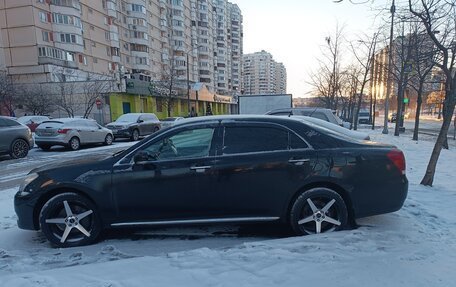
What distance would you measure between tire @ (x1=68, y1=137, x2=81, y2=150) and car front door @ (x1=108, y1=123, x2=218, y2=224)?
38.7 feet

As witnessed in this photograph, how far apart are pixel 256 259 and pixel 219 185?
1.00 meters

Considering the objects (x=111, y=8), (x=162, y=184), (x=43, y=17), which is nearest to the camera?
(x=162, y=184)

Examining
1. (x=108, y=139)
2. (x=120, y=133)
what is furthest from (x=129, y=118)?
(x=108, y=139)

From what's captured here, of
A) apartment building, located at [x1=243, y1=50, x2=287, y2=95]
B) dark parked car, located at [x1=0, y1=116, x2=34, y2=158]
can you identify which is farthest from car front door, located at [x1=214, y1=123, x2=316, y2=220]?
apartment building, located at [x1=243, y1=50, x2=287, y2=95]

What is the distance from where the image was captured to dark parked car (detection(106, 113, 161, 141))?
738 inches

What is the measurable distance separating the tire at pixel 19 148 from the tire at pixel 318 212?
38.7ft

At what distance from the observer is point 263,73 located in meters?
164

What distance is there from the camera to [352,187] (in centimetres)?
398

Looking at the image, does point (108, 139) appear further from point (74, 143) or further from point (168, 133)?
point (168, 133)

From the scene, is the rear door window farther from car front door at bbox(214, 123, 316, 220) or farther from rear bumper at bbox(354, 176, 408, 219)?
rear bumper at bbox(354, 176, 408, 219)

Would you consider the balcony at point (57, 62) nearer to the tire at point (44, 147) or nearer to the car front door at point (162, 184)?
the tire at point (44, 147)

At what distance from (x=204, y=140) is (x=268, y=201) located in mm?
1129

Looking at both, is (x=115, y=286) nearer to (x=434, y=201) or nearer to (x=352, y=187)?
(x=352, y=187)

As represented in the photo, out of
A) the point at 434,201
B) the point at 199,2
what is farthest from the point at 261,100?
the point at 199,2
